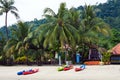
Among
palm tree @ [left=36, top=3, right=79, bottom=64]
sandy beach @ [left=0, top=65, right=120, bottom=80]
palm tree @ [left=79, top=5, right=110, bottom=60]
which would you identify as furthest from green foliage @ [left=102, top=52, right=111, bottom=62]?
sandy beach @ [left=0, top=65, right=120, bottom=80]

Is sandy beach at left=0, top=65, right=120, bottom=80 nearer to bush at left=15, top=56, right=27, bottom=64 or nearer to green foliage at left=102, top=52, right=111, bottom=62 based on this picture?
green foliage at left=102, top=52, right=111, bottom=62

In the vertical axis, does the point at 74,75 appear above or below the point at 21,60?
below

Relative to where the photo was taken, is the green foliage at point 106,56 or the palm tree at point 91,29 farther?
the palm tree at point 91,29

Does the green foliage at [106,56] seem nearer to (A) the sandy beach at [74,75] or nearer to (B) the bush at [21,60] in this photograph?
(B) the bush at [21,60]

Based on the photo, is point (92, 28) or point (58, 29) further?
point (92, 28)

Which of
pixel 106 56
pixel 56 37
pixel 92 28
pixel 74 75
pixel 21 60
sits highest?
pixel 92 28

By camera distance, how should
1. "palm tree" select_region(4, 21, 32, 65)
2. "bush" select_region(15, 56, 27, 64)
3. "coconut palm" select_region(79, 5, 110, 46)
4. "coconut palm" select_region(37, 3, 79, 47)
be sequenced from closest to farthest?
"coconut palm" select_region(37, 3, 79, 47)
"coconut palm" select_region(79, 5, 110, 46)
"palm tree" select_region(4, 21, 32, 65)
"bush" select_region(15, 56, 27, 64)

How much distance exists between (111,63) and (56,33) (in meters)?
8.32

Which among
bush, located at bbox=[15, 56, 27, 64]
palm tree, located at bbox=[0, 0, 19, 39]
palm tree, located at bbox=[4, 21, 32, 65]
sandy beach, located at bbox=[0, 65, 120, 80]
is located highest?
palm tree, located at bbox=[0, 0, 19, 39]

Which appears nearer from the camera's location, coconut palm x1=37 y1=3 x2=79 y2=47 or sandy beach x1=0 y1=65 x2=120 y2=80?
sandy beach x1=0 y1=65 x2=120 y2=80

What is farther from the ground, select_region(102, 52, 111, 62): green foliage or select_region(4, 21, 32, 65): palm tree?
select_region(4, 21, 32, 65): palm tree

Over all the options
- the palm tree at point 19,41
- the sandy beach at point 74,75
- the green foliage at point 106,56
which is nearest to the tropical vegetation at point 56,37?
the palm tree at point 19,41

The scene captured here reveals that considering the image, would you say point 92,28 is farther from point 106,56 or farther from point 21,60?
point 21,60

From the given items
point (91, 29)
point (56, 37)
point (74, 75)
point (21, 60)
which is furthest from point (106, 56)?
point (74, 75)
